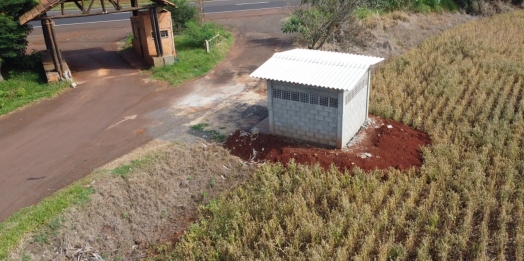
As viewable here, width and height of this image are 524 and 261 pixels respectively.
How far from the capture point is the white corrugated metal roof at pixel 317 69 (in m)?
14.2

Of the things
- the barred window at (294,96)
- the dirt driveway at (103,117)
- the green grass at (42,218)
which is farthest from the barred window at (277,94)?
the green grass at (42,218)

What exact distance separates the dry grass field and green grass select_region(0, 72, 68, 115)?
11414 mm

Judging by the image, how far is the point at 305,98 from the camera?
48.8ft

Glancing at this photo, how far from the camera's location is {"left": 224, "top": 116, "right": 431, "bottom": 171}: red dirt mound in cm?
1395

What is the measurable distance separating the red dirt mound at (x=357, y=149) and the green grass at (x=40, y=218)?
193 inches

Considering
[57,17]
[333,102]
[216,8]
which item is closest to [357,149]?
[333,102]

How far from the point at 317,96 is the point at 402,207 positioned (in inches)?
178

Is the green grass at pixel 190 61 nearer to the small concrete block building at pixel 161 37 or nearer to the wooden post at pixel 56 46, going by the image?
the small concrete block building at pixel 161 37

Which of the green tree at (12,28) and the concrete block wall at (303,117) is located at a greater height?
the green tree at (12,28)

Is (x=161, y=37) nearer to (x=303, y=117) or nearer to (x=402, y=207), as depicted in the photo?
(x=303, y=117)

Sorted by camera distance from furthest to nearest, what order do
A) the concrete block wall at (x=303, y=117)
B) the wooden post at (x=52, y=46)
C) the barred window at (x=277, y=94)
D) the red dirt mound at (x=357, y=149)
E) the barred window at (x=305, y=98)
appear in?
the wooden post at (x=52, y=46) → the barred window at (x=277, y=94) → the concrete block wall at (x=303, y=117) → the barred window at (x=305, y=98) → the red dirt mound at (x=357, y=149)

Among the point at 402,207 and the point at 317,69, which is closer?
the point at 402,207

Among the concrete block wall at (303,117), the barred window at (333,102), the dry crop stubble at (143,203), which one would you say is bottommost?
the dry crop stubble at (143,203)

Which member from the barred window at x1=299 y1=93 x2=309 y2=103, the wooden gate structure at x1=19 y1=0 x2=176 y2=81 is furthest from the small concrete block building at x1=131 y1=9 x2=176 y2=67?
the barred window at x1=299 y1=93 x2=309 y2=103
